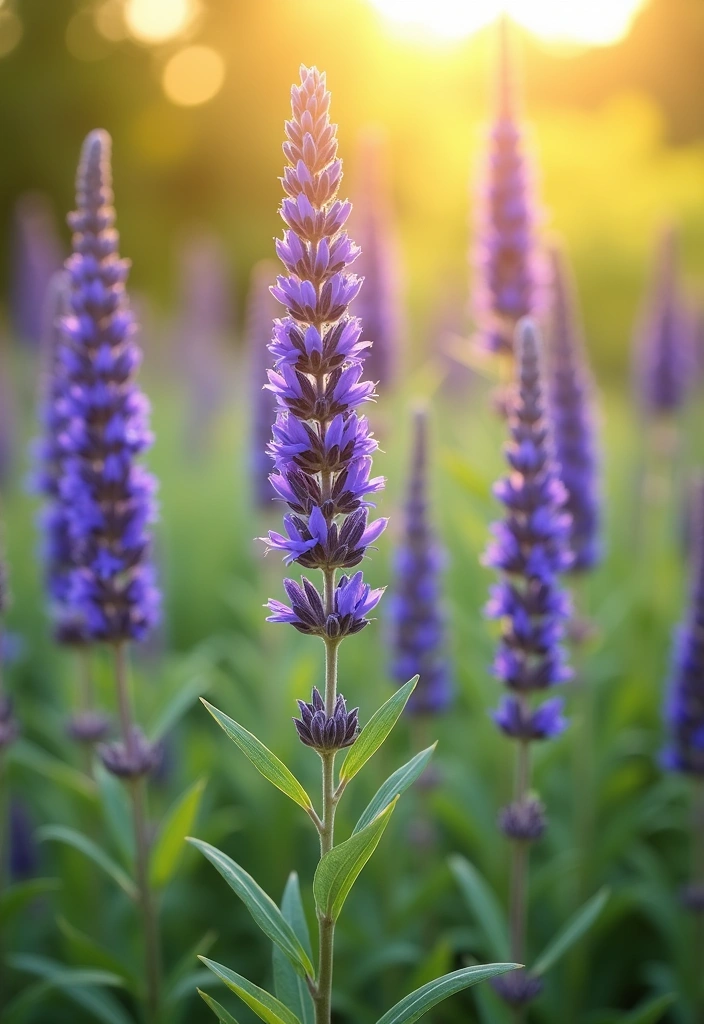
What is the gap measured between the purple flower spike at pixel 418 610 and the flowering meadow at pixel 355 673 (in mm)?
18

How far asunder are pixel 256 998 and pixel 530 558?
1884mm

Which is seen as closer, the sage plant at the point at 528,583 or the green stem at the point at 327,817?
the green stem at the point at 327,817

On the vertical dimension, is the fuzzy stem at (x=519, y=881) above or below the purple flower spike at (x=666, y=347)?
below

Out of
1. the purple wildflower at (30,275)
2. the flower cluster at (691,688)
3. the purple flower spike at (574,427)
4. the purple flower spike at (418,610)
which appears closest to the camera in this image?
the flower cluster at (691,688)

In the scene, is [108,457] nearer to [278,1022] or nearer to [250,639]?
[278,1022]

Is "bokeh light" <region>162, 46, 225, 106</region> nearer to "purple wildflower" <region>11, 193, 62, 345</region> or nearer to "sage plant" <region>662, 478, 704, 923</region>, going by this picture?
"purple wildflower" <region>11, 193, 62, 345</region>

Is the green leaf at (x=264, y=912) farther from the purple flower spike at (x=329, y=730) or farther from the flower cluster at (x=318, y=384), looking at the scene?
the flower cluster at (x=318, y=384)

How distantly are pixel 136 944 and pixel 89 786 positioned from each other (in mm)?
1130

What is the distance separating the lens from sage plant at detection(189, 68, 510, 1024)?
233cm

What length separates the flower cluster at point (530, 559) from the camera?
350 cm

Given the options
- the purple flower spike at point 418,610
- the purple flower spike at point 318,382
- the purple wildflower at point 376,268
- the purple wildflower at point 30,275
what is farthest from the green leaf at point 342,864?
the purple wildflower at point 30,275

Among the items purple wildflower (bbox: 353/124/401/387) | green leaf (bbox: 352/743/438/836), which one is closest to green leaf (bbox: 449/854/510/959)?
green leaf (bbox: 352/743/438/836)

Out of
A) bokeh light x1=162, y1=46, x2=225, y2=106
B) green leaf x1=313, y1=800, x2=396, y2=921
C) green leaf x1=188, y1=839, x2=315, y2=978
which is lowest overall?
green leaf x1=188, y1=839, x2=315, y2=978

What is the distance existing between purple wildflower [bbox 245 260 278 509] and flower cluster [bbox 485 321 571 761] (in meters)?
2.93
